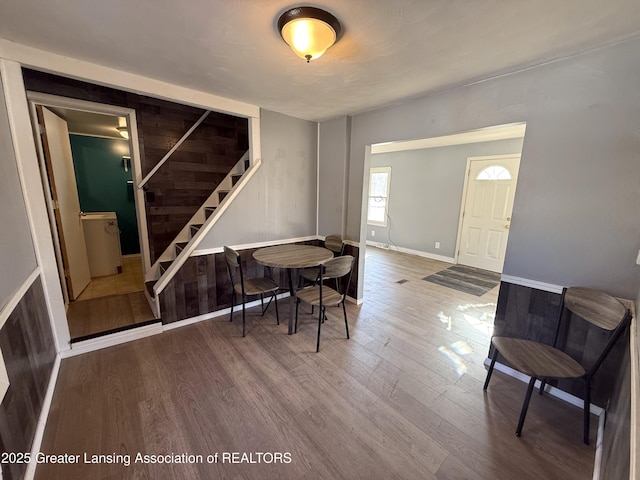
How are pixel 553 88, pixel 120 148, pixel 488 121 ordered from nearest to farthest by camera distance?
pixel 553 88, pixel 488 121, pixel 120 148

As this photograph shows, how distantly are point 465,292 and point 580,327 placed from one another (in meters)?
2.07

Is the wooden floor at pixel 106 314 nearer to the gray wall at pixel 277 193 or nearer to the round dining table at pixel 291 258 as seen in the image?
the gray wall at pixel 277 193

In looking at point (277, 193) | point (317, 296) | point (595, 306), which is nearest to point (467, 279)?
point (595, 306)

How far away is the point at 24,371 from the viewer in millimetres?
1399

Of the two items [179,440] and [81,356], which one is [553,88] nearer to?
[179,440]

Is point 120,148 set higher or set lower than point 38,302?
higher

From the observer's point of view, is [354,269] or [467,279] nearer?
[354,269]

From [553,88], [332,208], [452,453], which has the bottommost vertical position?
[452,453]

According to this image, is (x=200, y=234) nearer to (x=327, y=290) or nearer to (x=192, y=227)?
(x=192, y=227)

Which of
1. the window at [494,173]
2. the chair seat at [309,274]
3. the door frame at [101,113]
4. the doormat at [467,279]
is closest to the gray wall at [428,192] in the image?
the window at [494,173]

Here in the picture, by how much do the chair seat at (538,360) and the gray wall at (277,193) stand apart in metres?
2.49

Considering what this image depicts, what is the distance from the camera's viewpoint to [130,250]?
495 centimetres

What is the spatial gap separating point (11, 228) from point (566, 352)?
12.2 feet

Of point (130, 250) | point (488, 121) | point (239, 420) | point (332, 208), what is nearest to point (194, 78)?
point (332, 208)
